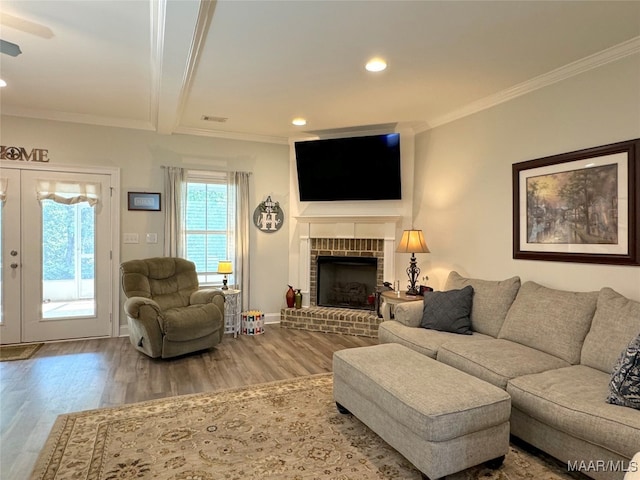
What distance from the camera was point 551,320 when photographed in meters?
2.77

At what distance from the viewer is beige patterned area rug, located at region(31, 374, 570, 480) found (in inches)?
80.3

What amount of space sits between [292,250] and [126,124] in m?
2.66

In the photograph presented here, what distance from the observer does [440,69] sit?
10.3ft

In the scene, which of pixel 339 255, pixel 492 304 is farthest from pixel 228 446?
pixel 339 255

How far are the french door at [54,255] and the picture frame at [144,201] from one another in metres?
0.25

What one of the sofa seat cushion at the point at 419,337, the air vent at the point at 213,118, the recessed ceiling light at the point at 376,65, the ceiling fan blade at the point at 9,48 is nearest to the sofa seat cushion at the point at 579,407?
the sofa seat cushion at the point at 419,337

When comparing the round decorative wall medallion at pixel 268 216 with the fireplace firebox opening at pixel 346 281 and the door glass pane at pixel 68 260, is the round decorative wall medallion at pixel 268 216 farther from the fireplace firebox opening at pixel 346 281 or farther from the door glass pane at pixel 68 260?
the door glass pane at pixel 68 260

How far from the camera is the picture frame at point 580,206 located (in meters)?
2.72

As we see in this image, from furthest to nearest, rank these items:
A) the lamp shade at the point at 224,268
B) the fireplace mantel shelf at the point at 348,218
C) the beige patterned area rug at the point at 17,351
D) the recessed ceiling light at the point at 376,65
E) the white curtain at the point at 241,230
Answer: the white curtain at the point at 241,230
the fireplace mantel shelf at the point at 348,218
the lamp shade at the point at 224,268
the beige patterned area rug at the point at 17,351
the recessed ceiling light at the point at 376,65

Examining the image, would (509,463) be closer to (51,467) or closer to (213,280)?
(51,467)

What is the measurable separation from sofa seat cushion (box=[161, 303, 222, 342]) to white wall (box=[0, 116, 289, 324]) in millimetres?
1271

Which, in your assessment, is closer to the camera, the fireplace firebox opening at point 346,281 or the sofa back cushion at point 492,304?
the sofa back cushion at point 492,304

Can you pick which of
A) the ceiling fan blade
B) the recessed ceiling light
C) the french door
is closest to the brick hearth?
the french door

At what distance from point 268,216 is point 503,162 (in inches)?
121
